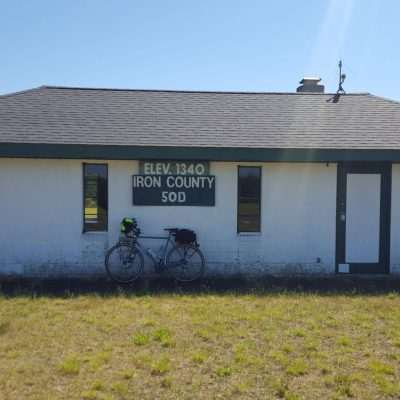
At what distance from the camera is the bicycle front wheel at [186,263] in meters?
8.77

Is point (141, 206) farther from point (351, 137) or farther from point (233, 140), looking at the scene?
point (351, 137)

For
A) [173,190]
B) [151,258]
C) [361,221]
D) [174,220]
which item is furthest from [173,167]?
[361,221]

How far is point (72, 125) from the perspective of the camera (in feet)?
31.7

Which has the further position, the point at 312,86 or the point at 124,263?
the point at 312,86

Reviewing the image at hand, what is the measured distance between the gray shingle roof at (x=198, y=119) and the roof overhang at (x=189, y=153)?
138 mm

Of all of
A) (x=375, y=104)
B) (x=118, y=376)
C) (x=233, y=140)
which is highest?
(x=375, y=104)

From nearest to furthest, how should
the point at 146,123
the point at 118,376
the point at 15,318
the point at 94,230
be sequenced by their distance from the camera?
1. the point at 118,376
2. the point at 15,318
3. the point at 94,230
4. the point at 146,123

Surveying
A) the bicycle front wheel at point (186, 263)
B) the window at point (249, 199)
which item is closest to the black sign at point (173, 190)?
the window at point (249, 199)

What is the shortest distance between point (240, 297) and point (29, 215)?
461 centimetres

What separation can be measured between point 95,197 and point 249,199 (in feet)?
10.6

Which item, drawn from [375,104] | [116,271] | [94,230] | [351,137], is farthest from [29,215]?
[375,104]

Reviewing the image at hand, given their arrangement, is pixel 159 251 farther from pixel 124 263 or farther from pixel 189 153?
pixel 189 153

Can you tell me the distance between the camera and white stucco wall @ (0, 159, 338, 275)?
29.6 ft

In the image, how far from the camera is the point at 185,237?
8695 millimetres
